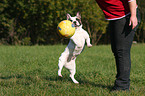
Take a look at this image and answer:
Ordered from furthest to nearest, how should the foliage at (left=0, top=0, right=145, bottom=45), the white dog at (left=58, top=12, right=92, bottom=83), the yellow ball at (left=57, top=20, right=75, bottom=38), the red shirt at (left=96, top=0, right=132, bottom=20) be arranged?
the foliage at (left=0, top=0, right=145, bottom=45) → the white dog at (left=58, top=12, right=92, bottom=83) → the yellow ball at (left=57, top=20, right=75, bottom=38) → the red shirt at (left=96, top=0, right=132, bottom=20)

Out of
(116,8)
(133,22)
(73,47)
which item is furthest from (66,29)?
(133,22)

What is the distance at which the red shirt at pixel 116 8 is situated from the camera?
4.09 meters

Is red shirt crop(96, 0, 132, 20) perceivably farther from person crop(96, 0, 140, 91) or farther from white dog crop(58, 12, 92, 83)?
white dog crop(58, 12, 92, 83)

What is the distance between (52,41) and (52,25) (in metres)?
2.34

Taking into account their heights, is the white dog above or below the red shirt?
below

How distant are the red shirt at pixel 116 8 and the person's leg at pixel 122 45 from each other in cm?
10

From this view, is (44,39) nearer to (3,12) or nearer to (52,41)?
(52,41)

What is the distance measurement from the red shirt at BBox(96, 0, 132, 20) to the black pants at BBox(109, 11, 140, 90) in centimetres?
10

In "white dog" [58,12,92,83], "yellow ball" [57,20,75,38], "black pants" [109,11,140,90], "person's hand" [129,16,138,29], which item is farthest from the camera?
"white dog" [58,12,92,83]

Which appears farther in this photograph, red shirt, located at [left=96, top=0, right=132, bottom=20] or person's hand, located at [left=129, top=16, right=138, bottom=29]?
red shirt, located at [left=96, top=0, right=132, bottom=20]

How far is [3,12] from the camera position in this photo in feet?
83.2

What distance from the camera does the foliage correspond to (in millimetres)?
23797

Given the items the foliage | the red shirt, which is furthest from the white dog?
the foliage

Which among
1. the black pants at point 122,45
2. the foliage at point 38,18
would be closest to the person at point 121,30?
the black pants at point 122,45
